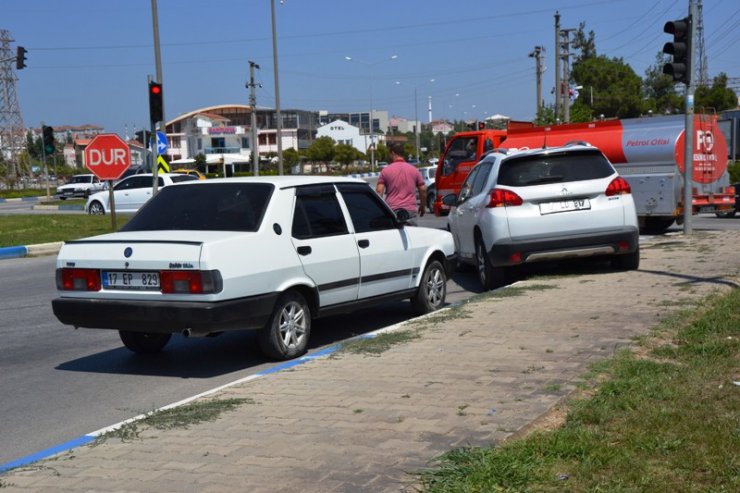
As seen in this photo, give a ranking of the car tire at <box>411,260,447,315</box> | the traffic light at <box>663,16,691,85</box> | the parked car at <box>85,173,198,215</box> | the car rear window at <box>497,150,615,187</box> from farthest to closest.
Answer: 1. the parked car at <box>85,173,198,215</box>
2. the traffic light at <box>663,16,691,85</box>
3. the car rear window at <box>497,150,615,187</box>
4. the car tire at <box>411,260,447,315</box>

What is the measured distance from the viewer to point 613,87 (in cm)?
8944

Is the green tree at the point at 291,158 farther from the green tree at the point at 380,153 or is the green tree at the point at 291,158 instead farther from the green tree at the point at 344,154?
the green tree at the point at 380,153

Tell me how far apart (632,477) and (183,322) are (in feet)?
13.8

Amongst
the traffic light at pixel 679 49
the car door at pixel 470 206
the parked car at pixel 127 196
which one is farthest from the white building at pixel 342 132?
the car door at pixel 470 206

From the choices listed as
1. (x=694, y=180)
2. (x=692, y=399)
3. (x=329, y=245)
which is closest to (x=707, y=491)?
(x=692, y=399)

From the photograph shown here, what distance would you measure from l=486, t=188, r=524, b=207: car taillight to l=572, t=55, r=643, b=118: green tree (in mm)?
77332

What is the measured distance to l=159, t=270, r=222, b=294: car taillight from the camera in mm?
7332

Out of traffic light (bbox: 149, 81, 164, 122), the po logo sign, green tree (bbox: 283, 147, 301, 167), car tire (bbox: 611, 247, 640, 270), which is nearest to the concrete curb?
traffic light (bbox: 149, 81, 164, 122)

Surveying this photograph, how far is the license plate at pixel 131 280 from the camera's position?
24.8ft

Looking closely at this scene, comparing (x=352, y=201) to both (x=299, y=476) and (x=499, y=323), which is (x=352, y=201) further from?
(x=299, y=476)

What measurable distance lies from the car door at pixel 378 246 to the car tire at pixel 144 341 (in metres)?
1.99

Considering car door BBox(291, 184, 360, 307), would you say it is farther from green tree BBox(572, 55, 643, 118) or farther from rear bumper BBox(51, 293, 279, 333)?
green tree BBox(572, 55, 643, 118)

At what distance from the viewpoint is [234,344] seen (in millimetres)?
9172

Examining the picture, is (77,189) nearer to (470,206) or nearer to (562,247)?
(470,206)
